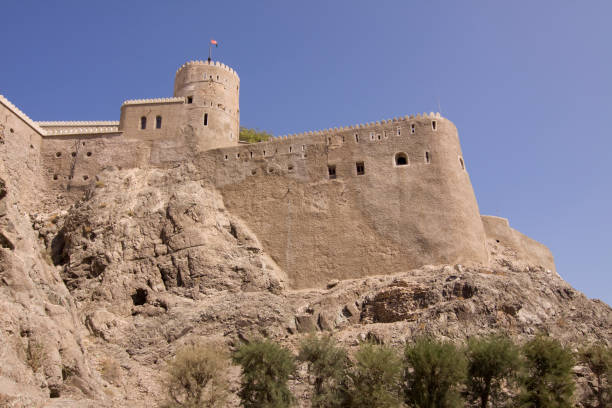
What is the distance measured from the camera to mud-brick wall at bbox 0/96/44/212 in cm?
4125

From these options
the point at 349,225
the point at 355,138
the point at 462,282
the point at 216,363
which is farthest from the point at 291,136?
the point at 216,363

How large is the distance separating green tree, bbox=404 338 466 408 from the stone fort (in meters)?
9.90

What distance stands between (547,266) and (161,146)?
28353 mm

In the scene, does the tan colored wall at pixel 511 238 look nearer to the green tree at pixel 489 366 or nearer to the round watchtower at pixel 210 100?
the green tree at pixel 489 366

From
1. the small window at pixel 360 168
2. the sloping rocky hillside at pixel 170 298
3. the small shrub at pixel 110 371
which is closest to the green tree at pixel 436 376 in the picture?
the sloping rocky hillside at pixel 170 298

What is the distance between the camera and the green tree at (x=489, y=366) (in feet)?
90.0

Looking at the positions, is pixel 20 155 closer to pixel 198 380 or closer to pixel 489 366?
pixel 198 380

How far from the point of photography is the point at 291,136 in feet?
141

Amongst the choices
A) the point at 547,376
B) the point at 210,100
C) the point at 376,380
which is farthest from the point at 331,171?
the point at 547,376

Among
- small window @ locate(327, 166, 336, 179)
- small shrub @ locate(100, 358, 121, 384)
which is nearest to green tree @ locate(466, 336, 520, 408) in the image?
small window @ locate(327, 166, 336, 179)

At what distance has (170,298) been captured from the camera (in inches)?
1412

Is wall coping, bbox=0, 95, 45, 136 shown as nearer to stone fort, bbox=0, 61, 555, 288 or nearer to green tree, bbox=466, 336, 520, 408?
stone fort, bbox=0, 61, 555, 288

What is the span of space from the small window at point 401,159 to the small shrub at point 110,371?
20.7 metres

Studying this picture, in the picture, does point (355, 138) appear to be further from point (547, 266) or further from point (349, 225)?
point (547, 266)
